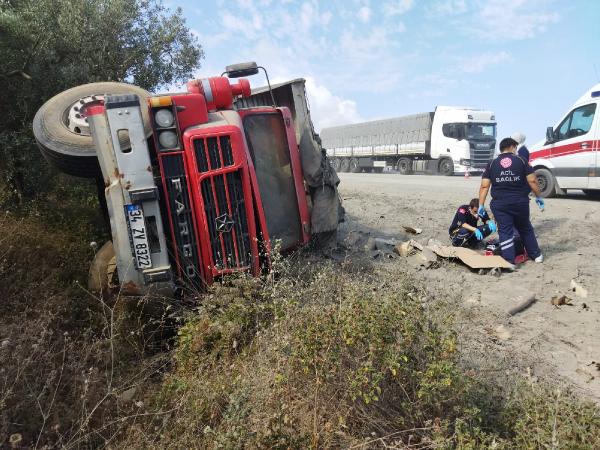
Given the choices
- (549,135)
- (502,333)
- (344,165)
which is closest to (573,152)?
(549,135)

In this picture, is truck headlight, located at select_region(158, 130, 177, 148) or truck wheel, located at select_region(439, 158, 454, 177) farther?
truck wheel, located at select_region(439, 158, 454, 177)

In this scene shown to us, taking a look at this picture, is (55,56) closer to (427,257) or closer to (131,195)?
(131,195)

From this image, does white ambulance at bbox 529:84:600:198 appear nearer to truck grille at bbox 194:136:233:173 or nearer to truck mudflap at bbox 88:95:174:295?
truck grille at bbox 194:136:233:173

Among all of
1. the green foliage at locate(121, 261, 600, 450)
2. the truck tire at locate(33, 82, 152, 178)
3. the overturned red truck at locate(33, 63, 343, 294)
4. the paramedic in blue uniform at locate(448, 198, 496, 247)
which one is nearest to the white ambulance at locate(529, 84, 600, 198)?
the paramedic in blue uniform at locate(448, 198, 496, 247)

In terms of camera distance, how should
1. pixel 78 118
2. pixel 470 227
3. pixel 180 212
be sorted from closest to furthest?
pixel 180 212, pixel 78 118, pixel 470 227

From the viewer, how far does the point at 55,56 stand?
20.3 ft

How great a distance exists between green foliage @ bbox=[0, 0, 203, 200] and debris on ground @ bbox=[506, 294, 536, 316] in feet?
18.3

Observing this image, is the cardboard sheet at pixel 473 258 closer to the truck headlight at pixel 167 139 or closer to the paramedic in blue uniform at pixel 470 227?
the paramedic in blue uniform at pixel 470 227

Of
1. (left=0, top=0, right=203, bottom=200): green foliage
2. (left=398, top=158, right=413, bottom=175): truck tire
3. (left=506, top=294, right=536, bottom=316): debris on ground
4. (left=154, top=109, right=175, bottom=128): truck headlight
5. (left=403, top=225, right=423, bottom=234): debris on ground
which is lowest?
(left=506, top=294, right=536, bottom=316): debris on ground

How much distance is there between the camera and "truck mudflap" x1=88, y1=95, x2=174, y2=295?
3211 mm

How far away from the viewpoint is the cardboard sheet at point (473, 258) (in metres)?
5.61

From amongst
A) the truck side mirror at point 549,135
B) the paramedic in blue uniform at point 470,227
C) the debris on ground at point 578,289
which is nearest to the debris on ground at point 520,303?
the debris on ground at point 578,289

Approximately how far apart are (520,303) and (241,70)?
3499 mm

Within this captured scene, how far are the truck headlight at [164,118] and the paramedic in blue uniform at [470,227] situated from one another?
4.62 metres
